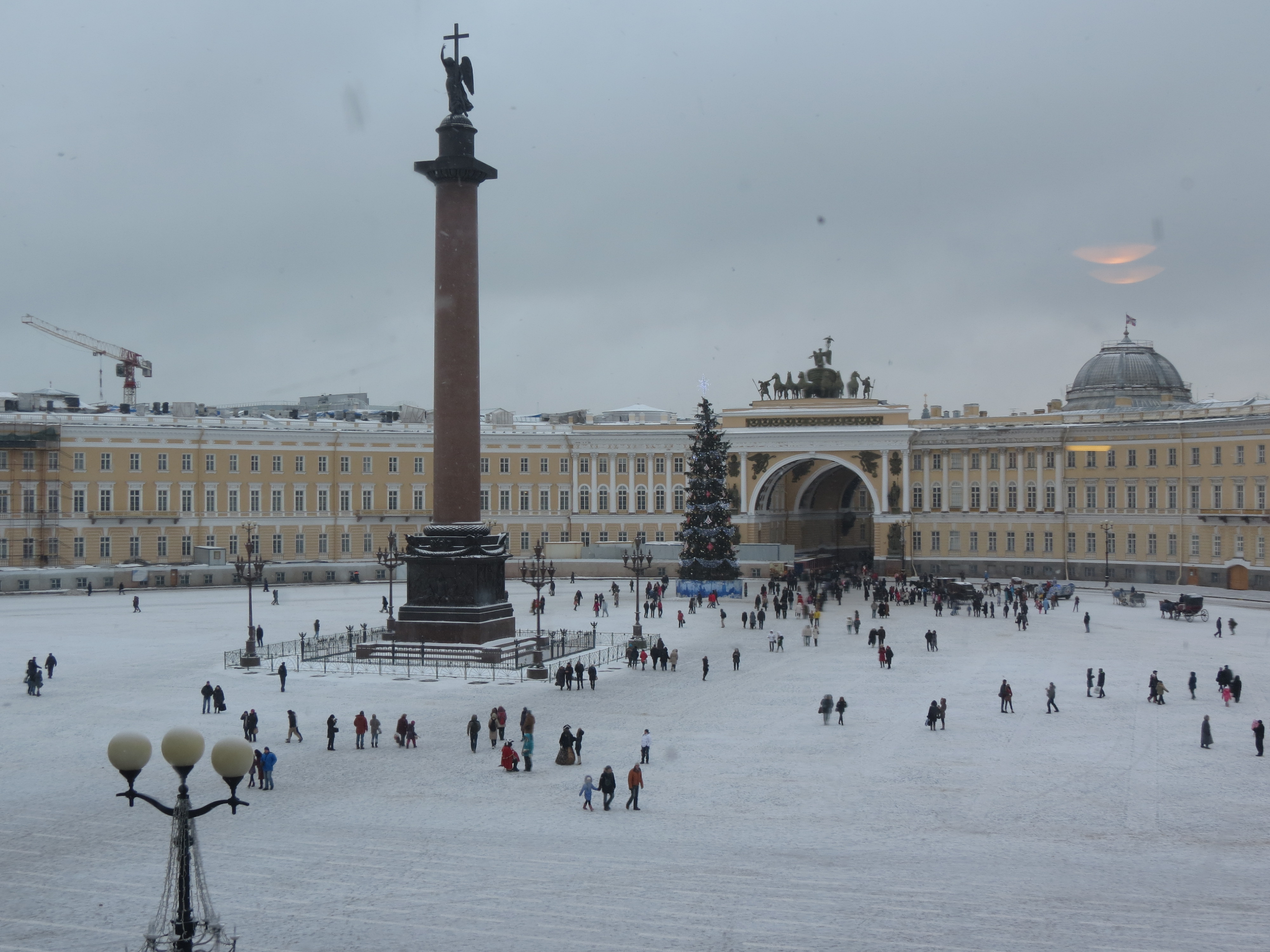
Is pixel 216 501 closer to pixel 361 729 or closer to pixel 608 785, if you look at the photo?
pixel 361 729

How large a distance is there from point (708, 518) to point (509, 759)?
40397 mm

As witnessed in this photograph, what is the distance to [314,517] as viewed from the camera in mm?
73625

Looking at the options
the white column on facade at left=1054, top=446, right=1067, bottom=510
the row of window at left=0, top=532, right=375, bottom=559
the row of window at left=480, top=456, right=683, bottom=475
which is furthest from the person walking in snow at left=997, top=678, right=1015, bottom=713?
the row of window at left=480, top=456, right=683, bottom=475

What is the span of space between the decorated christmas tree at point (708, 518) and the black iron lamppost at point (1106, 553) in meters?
21.3

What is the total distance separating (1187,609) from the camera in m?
51.0

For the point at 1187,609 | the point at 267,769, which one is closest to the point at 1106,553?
the point at 1187,609

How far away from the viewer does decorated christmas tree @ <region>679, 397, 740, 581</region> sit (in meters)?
61.8

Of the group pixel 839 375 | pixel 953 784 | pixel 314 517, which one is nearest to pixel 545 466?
pixel 314 517

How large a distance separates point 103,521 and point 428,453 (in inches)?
786

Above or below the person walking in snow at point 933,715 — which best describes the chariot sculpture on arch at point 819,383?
above

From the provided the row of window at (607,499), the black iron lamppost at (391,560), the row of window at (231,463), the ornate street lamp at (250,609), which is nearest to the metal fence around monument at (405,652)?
the ornate street lamp at (250,609)

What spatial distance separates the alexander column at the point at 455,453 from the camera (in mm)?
37719

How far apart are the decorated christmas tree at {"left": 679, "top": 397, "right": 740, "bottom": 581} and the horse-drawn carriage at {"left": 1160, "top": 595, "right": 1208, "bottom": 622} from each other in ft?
68.8

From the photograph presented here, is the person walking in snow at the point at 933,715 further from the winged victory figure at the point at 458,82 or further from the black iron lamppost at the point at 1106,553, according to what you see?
the black iron lamppost at the point at 1106,553
